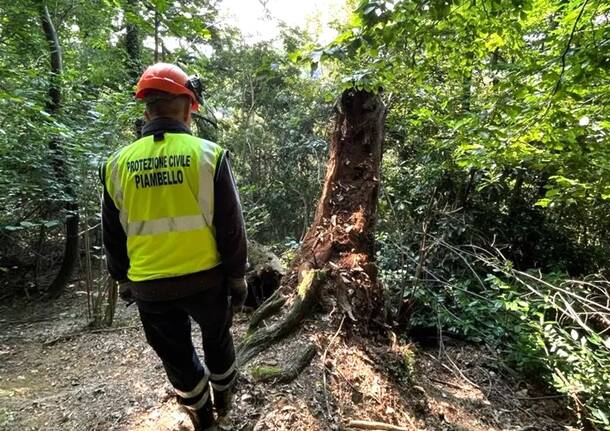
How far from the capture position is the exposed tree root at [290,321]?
2.80 meters

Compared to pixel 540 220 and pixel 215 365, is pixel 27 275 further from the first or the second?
pixel 540 220

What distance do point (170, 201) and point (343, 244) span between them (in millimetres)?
2175

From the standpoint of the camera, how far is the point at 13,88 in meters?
5.02

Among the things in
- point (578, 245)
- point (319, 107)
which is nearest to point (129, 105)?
point (319, 107)

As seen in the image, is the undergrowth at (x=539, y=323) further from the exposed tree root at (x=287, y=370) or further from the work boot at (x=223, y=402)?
the work boot at (x=223, y=402)

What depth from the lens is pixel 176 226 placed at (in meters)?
1.83

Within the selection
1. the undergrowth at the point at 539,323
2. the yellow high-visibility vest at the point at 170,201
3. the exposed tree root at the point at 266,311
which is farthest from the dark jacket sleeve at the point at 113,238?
the undergrowth at the point at 539,323

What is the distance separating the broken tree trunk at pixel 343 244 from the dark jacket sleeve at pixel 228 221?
108cm

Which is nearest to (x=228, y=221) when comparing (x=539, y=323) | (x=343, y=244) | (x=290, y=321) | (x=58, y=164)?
(x=290, y=321)

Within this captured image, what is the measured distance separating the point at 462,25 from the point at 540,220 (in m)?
5.51

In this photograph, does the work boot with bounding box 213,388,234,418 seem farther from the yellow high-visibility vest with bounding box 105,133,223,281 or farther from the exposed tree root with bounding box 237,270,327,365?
the yellow high-visibility vest with bounding box 105,133,223,281

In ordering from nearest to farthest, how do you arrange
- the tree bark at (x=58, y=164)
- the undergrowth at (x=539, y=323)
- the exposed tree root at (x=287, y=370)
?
the exposed tree root at (x=287, y=370) → the undergrowth at (x=539, y=323) → the tree bark at (x=58, y=164)

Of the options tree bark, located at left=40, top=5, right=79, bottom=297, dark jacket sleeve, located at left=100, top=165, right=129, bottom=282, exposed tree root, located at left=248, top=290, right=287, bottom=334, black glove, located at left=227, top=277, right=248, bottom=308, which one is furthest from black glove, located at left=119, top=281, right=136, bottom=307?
tree bark, located at left=40, top=5, right=79, bottom=297

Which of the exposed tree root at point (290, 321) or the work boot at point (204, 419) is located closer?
the work boot at point (204, 419)
